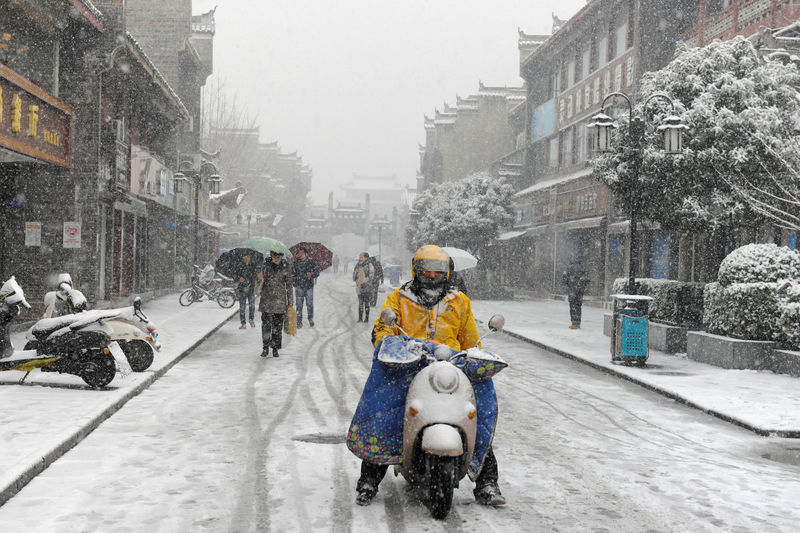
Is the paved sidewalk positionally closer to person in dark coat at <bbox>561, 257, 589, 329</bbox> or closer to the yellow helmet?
person in dark coat at <bbox>561, 257, 589, 329</bbox>

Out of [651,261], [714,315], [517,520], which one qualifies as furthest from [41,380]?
[651,261]

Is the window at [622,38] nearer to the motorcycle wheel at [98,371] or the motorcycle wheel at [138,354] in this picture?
the motorcycle wheel at [138,354]

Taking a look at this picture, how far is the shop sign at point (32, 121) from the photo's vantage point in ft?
43.0

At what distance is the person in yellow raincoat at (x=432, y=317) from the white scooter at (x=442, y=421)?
0.39 metres

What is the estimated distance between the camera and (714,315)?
13.7 meters

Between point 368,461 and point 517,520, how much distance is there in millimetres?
971

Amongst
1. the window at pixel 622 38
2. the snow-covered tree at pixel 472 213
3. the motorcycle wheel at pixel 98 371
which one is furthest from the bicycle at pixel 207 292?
the window at pixel 622 38

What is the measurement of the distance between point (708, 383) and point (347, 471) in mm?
6772

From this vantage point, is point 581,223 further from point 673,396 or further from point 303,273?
point 673,396

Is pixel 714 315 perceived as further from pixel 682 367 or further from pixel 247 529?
pixel 247 529

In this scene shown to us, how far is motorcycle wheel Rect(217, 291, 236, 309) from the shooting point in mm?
25250

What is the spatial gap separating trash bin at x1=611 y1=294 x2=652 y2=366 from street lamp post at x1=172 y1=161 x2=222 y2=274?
1956 cm

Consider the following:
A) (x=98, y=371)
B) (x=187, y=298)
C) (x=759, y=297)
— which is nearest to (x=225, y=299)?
(x=187, y=298)

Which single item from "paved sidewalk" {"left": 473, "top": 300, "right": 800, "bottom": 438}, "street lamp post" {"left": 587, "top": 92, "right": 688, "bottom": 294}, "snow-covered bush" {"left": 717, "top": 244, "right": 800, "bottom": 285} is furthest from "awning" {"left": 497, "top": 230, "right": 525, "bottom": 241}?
"snow-covered bush" {"left": 717, "top": 244, "right": 800, "bottom": 285}
